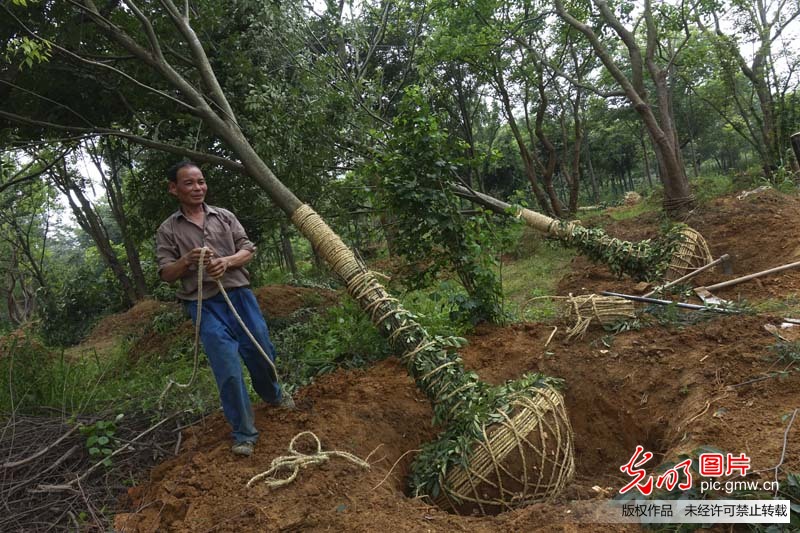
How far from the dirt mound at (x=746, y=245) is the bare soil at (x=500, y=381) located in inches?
3.5

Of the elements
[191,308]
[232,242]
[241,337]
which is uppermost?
[232,242]

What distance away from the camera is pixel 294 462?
2.48 m

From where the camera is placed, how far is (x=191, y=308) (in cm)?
274

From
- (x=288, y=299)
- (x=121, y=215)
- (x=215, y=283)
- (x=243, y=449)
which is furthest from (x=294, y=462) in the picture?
(x=121, y=215)

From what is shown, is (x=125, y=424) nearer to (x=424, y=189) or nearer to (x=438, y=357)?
(x=438, y=357)

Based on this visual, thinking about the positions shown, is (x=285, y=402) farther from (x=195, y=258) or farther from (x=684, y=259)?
(x=684, y=259)

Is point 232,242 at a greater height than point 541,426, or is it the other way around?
point 232,242

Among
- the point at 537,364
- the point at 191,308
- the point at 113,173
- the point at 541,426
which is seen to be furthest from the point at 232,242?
the point at 113,173

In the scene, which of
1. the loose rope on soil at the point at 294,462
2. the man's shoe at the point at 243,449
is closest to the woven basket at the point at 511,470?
the loose rope on soil at the point at 294,462

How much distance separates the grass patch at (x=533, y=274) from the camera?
18.9 feet

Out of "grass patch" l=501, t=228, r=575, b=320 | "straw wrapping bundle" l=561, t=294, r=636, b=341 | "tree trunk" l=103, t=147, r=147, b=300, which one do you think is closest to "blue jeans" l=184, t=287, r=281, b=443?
"straw wrapping bundle" l=561, t=294, r=636, b=341

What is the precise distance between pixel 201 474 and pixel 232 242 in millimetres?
1296

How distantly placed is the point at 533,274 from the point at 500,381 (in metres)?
4.65

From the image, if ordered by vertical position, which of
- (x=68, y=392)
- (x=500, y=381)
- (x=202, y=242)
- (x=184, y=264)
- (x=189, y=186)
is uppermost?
(x=189, y=186)
